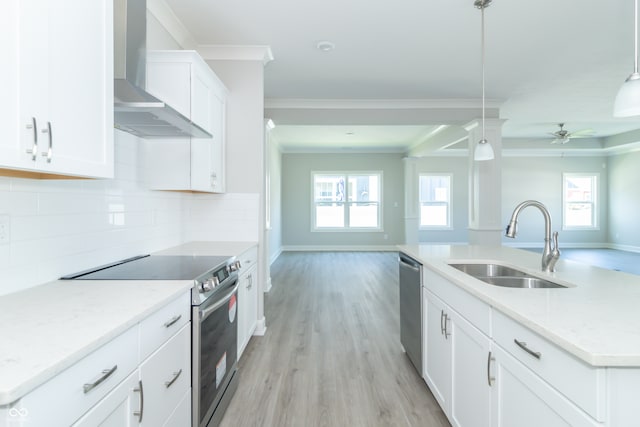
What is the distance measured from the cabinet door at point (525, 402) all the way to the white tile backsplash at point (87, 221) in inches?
76.2

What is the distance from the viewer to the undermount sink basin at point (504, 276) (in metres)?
1.85

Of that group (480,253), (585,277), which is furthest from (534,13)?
(585,277)

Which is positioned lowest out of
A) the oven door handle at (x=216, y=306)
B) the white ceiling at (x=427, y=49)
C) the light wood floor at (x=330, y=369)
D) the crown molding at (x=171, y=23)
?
the light wood floor at (x=330, y=369)

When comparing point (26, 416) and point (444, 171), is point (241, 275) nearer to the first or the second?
point (26, 416)

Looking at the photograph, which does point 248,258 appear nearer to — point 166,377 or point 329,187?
point 166,377

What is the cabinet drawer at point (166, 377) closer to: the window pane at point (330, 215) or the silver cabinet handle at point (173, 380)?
the silver cabinet handle at point (173, 380)

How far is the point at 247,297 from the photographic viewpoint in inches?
112

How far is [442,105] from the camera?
Result: 197 inches

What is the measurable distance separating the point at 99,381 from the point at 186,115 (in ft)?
5.98

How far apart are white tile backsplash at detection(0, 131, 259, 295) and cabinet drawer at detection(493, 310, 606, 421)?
1918 millimetres

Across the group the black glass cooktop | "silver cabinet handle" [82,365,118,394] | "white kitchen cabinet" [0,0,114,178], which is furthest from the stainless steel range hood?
"silver cabinet handle" [82,365,118,394]

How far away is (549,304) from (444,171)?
891cm

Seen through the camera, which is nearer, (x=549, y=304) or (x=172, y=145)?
(x=549, y=304)

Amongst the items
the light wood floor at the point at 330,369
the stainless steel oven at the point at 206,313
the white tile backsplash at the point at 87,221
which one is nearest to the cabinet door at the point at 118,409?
the stainless steel oven at the point at 206,313
